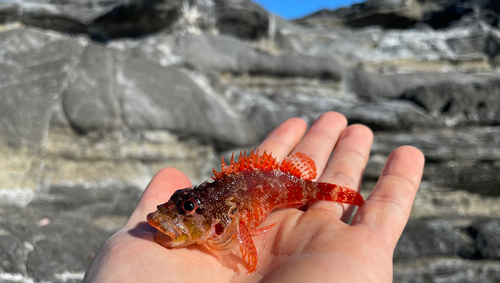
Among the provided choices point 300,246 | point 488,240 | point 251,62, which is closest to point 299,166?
point 300,246

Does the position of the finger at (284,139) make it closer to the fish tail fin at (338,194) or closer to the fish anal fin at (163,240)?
the fish tail fin at (338,194)

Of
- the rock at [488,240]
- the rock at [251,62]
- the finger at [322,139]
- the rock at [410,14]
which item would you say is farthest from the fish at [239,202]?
the rock at [410,14]

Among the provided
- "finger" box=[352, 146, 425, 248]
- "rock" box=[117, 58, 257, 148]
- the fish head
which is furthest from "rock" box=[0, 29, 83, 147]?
"finger" box=[352, 146, 425, 248]

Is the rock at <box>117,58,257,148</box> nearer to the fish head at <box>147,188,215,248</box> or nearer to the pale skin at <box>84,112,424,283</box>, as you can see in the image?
the pale skin at <box>84,112,424,283</box>

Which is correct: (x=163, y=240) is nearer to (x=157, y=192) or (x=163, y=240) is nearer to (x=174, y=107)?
(x=157, y=192)

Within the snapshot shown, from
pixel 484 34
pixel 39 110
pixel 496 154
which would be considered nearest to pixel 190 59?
pixel 39 110

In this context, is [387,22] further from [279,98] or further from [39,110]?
[39,110]
